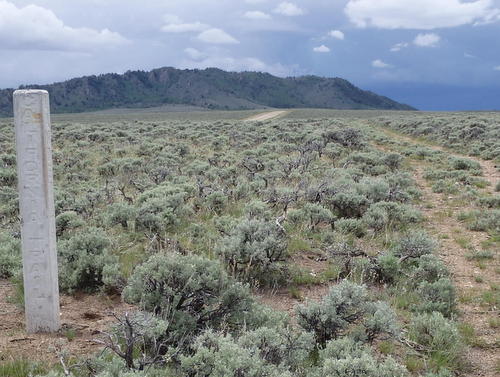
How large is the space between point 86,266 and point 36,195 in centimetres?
214

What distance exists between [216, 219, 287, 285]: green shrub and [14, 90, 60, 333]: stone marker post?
2.76 meters

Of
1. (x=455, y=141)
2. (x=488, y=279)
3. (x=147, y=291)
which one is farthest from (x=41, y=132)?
(x=455, y=141)

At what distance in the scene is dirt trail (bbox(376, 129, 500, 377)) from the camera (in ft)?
17.3

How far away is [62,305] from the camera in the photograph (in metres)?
5.78

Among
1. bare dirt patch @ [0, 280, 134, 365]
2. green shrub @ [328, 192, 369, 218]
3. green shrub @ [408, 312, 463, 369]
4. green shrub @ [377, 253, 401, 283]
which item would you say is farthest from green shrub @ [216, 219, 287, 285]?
green shrub @ [328, 192, 369, 218]

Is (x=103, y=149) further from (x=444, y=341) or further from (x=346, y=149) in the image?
(x=444, y=341)

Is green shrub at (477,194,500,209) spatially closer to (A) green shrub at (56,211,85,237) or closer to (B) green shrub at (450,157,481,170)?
(B) green shrub at (450,157,481,170)

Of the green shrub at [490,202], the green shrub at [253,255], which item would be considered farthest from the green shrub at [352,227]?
the green shrub at [490,202]

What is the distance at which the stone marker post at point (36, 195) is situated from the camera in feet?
14.3

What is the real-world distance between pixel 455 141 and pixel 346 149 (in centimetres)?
893

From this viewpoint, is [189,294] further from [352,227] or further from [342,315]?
[352,227]

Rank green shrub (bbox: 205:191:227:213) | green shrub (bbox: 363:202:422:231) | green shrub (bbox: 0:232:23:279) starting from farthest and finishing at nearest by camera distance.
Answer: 1. green shrub (bbox: 205:191:227:213)
2. green shrub (bbox: 363:202:422:231)
3. green shrub (bbox: 0:232:23:279)

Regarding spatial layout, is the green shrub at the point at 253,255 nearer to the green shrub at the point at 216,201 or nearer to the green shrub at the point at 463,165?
the green shrub at the point at 216,201

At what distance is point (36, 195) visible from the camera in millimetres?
4445
